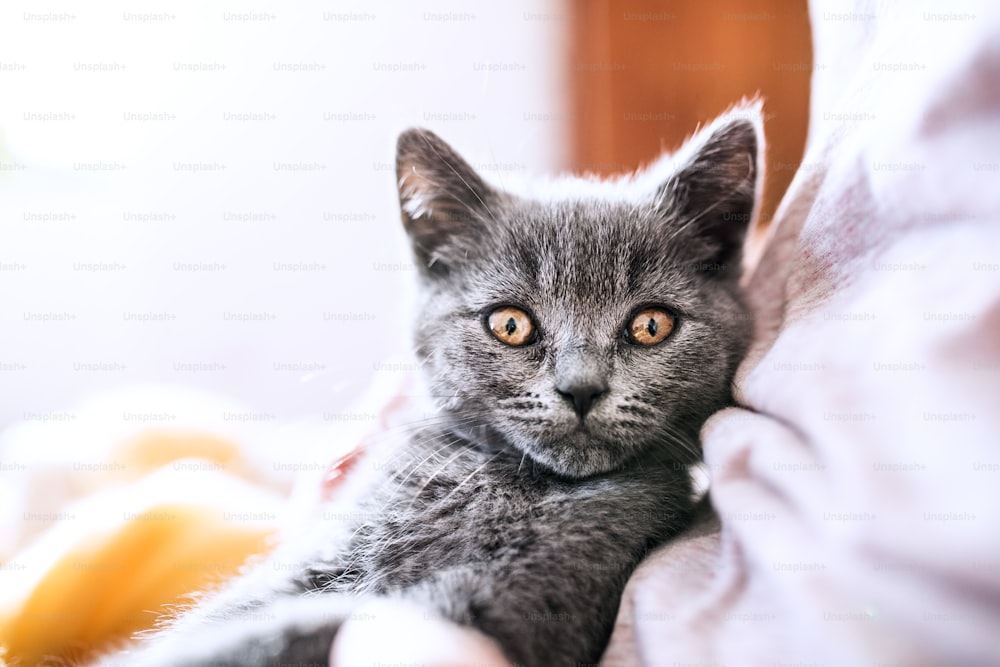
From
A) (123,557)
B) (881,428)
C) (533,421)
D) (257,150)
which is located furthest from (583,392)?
(257,150)

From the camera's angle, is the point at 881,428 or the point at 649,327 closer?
the point at 881,428

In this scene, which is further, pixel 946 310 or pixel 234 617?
pixel 234 617

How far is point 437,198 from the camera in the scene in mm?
993

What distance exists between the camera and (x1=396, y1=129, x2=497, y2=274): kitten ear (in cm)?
96

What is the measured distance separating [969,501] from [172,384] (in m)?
1.63

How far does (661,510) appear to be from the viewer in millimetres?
A: 790

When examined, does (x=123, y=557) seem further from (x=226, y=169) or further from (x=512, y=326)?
(x=226, y=169)

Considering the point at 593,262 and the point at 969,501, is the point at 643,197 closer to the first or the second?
the point at 593,262

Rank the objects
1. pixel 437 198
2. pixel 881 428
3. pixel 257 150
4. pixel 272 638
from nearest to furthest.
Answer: pixel 881 428 < pixel 272 638 < pixel 437 198 < pixel 257 150

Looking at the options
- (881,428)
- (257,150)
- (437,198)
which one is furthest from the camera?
(257,150)

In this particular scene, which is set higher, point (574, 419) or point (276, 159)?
point (276, 159)

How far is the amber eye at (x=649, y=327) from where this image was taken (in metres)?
0.83

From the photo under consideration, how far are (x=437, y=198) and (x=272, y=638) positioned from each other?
625 mm

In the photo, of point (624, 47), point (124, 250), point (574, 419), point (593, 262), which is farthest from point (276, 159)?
point (574, 419)
